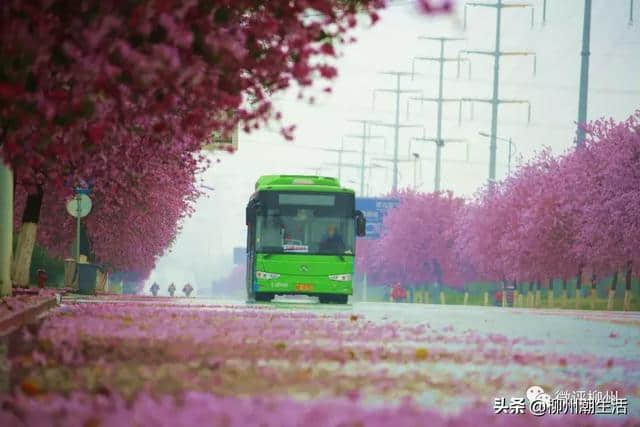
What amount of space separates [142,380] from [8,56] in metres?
3.46

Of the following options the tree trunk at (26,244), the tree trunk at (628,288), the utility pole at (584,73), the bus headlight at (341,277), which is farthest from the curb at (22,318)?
the tree trunk at (628,288)

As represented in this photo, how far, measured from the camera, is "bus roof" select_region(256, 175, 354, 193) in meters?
39.6

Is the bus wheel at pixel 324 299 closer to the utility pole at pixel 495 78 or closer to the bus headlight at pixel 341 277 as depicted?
the bus headlight at pixel 341 277

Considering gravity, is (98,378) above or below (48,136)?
below

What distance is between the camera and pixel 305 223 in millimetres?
39375

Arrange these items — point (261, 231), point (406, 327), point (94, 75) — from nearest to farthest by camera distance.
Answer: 1. point (94, 75)
2. point (406, 327)
3. point (261, 231)

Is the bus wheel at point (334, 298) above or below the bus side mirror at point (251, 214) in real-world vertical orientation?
below

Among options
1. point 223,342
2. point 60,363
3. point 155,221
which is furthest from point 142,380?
point 155,221

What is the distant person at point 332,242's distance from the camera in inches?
1550

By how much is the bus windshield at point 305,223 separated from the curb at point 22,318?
12.2 m

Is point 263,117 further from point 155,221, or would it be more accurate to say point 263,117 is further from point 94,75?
point 155,221

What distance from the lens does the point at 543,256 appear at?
76875 millimetres

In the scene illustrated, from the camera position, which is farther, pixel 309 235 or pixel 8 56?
pixel 309 235

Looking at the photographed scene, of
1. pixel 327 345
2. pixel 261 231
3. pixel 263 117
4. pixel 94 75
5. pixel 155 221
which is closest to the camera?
pixel 94 75
